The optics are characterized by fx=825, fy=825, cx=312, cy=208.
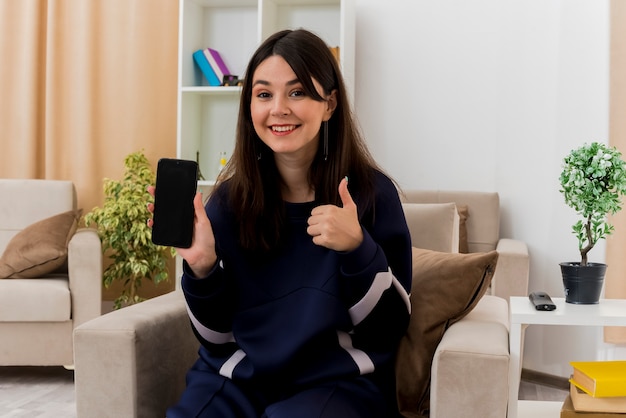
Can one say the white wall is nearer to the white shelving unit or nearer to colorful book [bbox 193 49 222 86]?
the white shelving unit

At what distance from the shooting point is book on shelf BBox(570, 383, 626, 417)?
1.82m

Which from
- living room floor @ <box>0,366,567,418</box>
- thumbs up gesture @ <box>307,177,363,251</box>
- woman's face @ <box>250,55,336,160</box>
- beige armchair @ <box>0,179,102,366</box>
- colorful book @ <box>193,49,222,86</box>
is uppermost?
colorful book @ <box>193,49,222,86</box>

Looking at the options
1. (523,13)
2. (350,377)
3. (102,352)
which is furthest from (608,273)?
(102,352)

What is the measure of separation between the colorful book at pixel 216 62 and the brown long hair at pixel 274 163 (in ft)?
7.66

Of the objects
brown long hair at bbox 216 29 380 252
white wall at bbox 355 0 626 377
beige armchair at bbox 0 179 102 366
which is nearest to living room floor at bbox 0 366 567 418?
beige armchair at bbox 0 179 102 366

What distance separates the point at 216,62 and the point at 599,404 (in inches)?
105

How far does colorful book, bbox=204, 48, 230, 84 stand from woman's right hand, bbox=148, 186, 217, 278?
2.56 m

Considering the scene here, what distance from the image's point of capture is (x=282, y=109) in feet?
5.14

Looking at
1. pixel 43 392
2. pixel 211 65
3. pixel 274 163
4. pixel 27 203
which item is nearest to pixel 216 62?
pixel 211 65

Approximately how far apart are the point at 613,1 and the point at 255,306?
2.24 metres

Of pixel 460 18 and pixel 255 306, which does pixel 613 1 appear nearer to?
pixel 460 18

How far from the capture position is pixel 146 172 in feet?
13.2

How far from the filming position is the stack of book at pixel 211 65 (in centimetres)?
397

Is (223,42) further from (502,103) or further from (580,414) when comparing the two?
(580,414)
